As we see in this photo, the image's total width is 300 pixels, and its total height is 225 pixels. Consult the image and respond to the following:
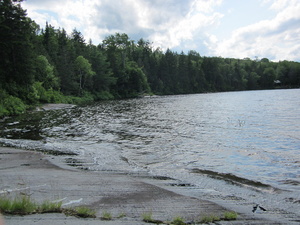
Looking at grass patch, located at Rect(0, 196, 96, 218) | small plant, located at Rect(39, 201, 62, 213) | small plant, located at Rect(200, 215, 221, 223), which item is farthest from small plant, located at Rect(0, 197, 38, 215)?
small plant, located at Rect(200, 215, 221, 223)

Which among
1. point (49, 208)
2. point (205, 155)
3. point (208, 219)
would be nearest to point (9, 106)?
point (205, 155)

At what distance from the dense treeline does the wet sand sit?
24124 millimetres

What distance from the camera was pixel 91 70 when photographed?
81.1 m

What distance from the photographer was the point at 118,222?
4770 mm

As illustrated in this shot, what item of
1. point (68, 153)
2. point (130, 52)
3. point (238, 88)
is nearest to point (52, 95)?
point (68, 153)

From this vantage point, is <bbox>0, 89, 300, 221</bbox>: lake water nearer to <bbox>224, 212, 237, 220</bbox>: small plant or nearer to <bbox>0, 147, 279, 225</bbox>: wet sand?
<bbox>0, 147, 279, 225</bbox>: wet sand

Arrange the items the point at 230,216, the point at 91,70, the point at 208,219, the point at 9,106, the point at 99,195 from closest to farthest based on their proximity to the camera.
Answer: the point at 208,219 < the point at 230,216 < the point at 99,195 < the point at 9,106 < the point at 91,70

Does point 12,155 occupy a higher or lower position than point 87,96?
lower

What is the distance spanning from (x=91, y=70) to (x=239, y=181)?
78595mm

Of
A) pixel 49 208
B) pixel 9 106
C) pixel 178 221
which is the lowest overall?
pixel 178 221

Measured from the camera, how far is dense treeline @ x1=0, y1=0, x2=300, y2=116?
3697 centimetres

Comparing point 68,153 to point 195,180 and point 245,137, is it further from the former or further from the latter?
point 245,137

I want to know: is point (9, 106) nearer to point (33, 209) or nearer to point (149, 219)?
point (33, 209)

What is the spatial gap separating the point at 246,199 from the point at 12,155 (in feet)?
34.8
